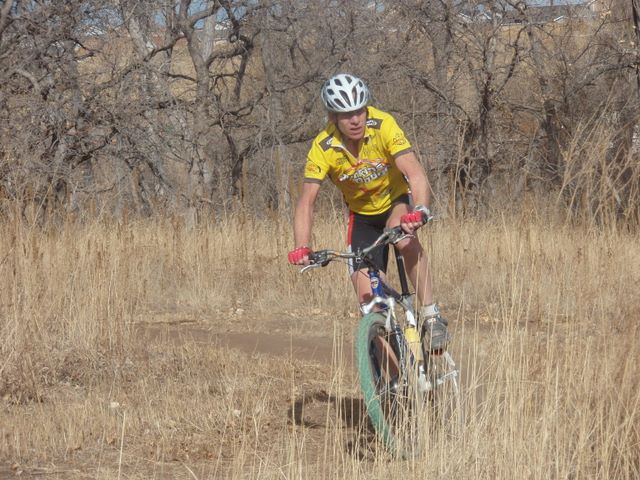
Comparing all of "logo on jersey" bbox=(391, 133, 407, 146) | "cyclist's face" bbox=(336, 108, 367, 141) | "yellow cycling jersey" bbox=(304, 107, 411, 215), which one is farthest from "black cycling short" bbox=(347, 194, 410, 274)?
"cyclist's face" bbox=(336, 108, 367, 141)

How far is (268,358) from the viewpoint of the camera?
834 cm

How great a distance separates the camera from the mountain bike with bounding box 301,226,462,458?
5.00m

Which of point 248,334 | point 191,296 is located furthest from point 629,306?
point 191,296

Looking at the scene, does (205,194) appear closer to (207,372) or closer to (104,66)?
(104,66)

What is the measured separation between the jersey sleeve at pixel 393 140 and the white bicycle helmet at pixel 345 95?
0.60ft

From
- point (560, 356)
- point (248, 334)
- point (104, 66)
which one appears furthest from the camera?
point (104, 66)

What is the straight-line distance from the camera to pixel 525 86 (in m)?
17.3

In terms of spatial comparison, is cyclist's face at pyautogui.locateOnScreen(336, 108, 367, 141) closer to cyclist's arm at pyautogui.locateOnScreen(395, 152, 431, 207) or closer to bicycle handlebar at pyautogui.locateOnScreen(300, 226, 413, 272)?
cyclist's arm at pyautogui.locateOnScreen(395, 152, 431, 207)

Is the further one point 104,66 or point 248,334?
point 104,66

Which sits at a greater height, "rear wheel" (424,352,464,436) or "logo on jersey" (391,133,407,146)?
"logo on jersey" (391,133,407,146)

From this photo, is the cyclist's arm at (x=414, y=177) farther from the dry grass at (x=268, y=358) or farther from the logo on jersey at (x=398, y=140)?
the dry grass at (x=268, y=358)

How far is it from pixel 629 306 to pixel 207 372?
357cm

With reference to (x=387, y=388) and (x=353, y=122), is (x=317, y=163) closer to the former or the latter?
(x=353, y=122)

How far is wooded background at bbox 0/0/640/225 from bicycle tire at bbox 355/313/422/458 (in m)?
7.59
